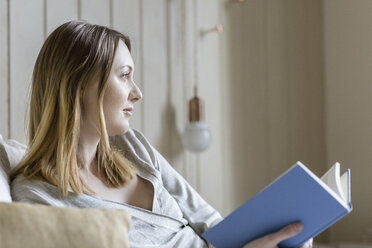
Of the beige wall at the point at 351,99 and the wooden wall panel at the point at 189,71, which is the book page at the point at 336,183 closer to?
the wooden wall panel at the point at 189,71

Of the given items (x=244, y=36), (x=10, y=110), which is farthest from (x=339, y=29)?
(x=10, y=110)

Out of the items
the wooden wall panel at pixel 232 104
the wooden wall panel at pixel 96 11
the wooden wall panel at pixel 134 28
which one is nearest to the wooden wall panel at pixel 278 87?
the wooden wall panel at pixel 232 104

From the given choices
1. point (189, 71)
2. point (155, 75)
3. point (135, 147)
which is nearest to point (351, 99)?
point (189, 71)

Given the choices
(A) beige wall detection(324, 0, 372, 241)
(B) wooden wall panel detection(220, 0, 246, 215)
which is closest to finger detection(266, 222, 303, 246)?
(B) wooden wall panel detection(220, 0, 246, 215)

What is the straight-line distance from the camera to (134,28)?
199 centimetres

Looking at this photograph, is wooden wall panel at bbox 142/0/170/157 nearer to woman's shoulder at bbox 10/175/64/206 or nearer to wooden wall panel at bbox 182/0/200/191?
wooden wall panel at bbox 182/0/200/191

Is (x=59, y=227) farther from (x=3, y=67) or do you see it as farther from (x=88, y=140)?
(x=3, y=67)

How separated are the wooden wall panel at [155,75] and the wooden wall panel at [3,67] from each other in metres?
0.57

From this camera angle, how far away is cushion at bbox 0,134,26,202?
1.23 metres

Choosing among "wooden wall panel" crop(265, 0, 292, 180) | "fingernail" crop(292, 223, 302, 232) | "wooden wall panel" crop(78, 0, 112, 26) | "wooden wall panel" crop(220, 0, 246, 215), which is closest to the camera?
"fingernail" crop(292, 223, 302, 232)

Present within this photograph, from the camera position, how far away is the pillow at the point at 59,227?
998mm

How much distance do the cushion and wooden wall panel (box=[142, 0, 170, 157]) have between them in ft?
2.15

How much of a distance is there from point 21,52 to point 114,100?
0.41m

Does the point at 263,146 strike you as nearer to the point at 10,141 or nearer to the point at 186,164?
the point at 186,164
